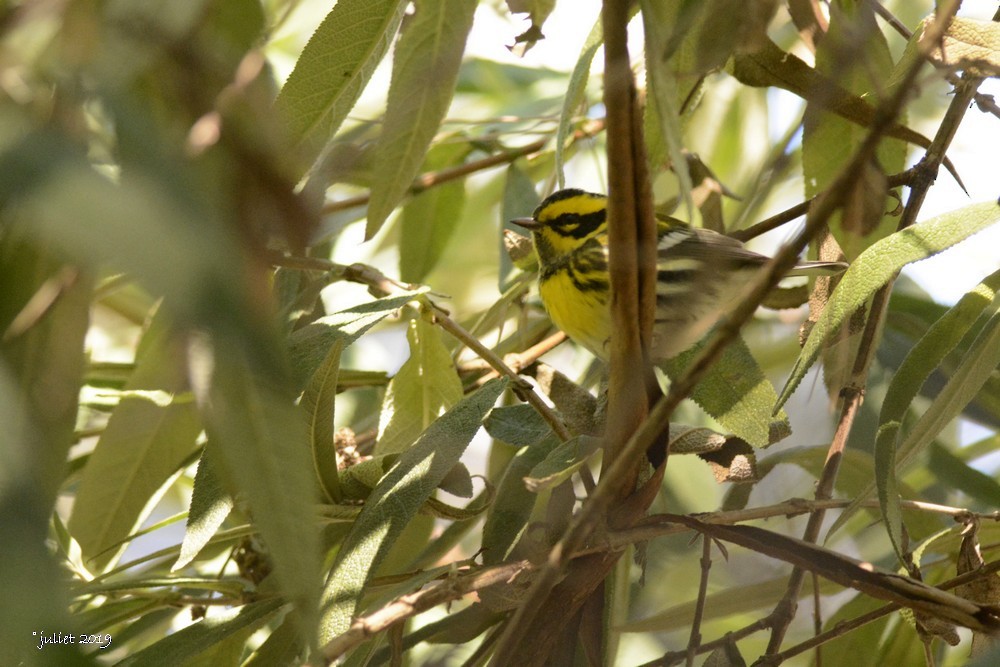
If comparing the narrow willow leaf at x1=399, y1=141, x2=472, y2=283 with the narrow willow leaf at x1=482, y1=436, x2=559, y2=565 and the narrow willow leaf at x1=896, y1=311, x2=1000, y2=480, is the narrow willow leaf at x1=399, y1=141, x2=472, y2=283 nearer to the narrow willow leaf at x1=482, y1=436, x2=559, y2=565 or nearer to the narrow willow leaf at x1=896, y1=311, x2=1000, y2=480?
the narrow willow leaf at x1=482, y1=436, x2=559, y2=565

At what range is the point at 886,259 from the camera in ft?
3.27

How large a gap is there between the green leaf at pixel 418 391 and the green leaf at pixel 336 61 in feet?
0.99

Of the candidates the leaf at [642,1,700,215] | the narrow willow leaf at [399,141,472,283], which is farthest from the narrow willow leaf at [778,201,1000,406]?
the narrow willow leaf at [399,141,472,283]

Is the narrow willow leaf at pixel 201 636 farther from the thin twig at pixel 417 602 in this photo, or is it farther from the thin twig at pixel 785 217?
the thin twig at pixel 785 217

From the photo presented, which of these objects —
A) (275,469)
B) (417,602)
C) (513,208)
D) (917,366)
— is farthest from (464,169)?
(275,469)

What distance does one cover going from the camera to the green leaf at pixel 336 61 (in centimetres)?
104

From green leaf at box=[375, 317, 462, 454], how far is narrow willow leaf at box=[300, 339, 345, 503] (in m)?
0.17

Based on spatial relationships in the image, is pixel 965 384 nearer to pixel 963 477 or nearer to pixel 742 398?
pixel 742 398

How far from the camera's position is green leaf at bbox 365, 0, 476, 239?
39.0 inches

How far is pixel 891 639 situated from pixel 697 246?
0.60m

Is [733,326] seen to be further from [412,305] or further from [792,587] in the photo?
[412,305]

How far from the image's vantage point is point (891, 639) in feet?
4.35

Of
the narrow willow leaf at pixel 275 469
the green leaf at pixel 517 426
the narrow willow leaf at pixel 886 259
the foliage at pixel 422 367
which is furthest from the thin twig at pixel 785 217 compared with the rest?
the narrow willow leaf at pixel 275 469

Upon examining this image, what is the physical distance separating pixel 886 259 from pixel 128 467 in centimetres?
93
